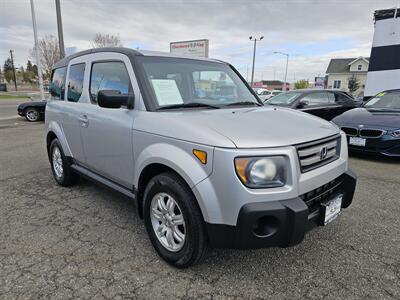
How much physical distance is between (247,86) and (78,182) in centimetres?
297

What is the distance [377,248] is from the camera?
8.98 ft

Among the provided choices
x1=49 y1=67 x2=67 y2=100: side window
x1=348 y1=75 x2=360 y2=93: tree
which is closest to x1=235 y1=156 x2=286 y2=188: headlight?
x1=49 y1=67 x2=67 y2=100: side window

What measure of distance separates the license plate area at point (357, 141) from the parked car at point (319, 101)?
2.14m

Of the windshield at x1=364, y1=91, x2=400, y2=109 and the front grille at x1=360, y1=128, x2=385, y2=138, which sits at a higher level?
the windshield at x1=364, y1=91, x2=400, y2=109

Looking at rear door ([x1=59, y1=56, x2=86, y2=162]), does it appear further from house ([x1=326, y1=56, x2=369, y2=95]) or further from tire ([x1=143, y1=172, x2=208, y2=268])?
house ([x1=326, y1=56, x2=369, y2=95])

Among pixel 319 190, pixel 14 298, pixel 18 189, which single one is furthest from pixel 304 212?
pixel 18 189

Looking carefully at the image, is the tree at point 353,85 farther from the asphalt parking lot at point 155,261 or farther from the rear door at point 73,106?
the rear door at point 73,106

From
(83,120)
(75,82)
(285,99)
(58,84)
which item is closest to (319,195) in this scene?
(83,120)

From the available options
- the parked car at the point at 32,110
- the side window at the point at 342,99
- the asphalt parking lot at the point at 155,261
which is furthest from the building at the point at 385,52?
the parked car at the point at 32,110

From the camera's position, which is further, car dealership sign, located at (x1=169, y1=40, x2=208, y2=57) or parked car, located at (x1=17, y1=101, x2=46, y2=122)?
car dealership sign, located at (x1=169, y1=40, x2=208, y2=57)

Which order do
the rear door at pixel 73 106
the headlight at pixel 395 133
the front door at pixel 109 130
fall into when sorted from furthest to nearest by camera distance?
the headlight at pixel 395 133 < the rear door at pixel 73 106 < the front door at pixel 109 130

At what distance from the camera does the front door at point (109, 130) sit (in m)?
2.80

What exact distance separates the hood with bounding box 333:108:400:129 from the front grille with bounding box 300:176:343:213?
3.72m

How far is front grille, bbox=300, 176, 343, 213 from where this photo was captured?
2219 millimetres
